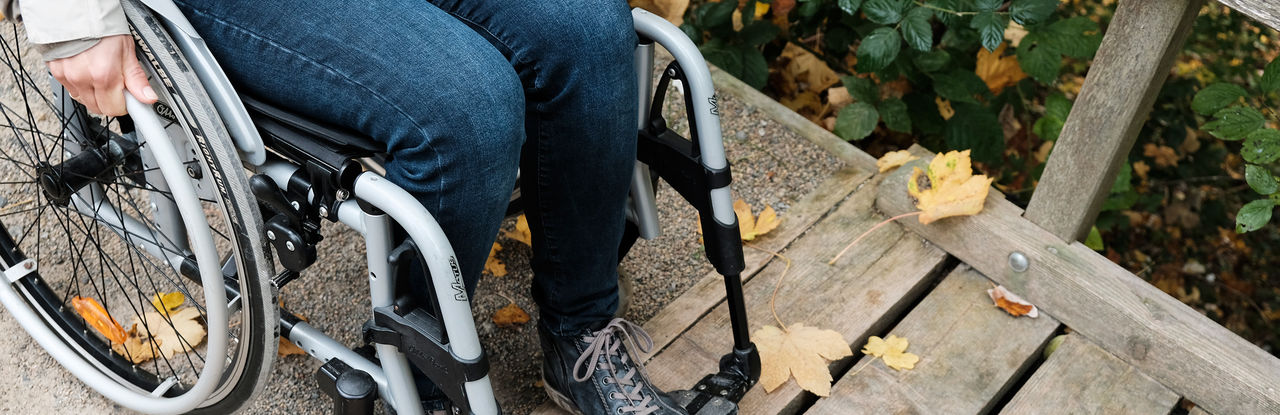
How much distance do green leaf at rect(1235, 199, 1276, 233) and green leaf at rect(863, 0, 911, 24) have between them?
2.00 feet

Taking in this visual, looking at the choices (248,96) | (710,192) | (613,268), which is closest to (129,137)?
(248,96)

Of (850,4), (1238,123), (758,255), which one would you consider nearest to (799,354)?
(758,255)

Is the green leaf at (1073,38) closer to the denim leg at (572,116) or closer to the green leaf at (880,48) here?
the green leaf at (880,48)

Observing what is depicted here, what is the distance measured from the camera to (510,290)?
5.74 feet

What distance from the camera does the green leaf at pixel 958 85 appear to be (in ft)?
6.60

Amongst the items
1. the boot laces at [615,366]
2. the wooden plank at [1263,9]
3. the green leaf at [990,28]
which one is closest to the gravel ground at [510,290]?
the boot laces at [615,366]

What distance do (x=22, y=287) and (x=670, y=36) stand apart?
3.56 feet

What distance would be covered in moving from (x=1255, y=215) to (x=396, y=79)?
3.93 feet

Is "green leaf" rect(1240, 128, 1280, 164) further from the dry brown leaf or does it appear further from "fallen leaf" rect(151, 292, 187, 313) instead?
"fallen leaf" rect(151, 292, 187, 313)

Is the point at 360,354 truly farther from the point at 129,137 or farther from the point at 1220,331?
the point at 1220,331

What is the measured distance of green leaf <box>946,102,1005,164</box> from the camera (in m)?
2.07

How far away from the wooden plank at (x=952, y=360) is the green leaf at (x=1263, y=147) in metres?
0.41

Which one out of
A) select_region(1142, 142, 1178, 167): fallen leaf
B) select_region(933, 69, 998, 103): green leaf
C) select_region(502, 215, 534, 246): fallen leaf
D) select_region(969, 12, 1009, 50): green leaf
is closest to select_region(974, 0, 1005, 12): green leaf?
select_region(969, 12, 1009, 50): green leaf

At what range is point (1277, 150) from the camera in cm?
142
